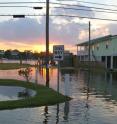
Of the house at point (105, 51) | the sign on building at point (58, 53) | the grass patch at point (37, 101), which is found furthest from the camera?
the house at point (105, 51)

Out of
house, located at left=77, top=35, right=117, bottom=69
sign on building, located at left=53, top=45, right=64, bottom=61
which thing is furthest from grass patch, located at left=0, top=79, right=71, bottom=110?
house, located at left=77, top=35, right=117, bottom=69

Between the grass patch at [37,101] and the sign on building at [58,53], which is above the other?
the sign on building at [58,53]

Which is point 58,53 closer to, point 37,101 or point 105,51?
point 37,101

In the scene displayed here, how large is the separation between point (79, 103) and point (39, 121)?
651 centimetres

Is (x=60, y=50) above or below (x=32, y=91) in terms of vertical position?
above

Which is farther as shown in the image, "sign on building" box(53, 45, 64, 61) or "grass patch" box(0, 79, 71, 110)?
"sign on building" box(53, 45, 64, 61)

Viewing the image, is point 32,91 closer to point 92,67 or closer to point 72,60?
point 92,67

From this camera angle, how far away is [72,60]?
344 ft

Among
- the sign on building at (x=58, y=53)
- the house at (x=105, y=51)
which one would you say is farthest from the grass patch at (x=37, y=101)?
the house at (x=105, y=51)

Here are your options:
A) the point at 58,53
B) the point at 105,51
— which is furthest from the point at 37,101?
the point at 105,51

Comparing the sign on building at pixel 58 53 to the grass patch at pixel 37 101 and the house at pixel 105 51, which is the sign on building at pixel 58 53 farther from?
the house at pixel 105 51

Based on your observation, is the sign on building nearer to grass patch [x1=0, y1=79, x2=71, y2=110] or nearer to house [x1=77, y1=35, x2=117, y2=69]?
grass patch [x1=0, y1=79, x2=71, y2=110]

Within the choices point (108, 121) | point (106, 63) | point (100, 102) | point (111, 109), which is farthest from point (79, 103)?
point (106, 63)

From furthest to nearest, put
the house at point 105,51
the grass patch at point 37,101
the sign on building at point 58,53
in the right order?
the house at point 105,51 < the sign on building at point 58,53 < the grass patch at point 37,101
